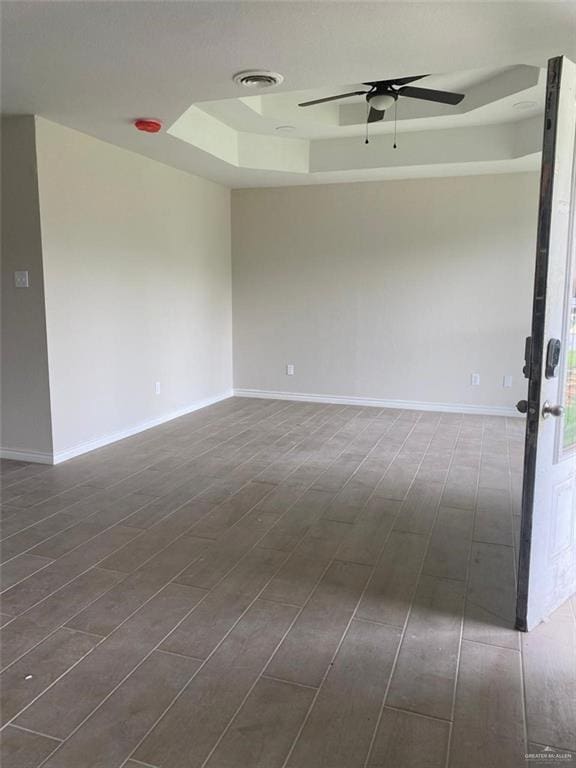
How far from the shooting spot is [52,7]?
223 cm

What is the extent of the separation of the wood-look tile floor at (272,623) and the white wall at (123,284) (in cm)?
80

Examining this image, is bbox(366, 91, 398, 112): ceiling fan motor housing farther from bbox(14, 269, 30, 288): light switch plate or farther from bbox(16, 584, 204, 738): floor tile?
bbox(16, 584, 204, 738): floor tile

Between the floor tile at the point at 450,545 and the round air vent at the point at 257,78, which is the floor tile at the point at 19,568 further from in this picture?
the round air vent at the point at 257,78

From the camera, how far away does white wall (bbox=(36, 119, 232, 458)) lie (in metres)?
3.96

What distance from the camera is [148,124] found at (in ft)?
12.3

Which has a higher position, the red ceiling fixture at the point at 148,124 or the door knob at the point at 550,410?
the red ceiling fixture at the point at 148,124

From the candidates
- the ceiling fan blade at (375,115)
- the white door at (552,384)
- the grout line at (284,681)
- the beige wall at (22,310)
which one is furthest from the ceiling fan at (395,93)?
the grout line at (284,681)

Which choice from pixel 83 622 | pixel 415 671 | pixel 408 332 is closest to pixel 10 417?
pixel 83 622

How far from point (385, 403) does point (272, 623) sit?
4193 mm

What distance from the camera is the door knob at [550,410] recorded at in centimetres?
193

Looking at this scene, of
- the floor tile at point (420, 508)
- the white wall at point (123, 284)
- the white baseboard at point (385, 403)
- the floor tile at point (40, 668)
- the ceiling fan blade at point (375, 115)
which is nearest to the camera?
the floor tile at point (40, 668)

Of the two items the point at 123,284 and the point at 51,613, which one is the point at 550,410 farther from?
the point at 123,284

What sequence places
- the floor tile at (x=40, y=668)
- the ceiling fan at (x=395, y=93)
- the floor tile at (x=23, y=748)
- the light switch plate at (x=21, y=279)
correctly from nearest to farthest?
the floor tile at (x=23, y=748) < the floor tile at (x=40, y=668) < the ceiling fan at (x=395, y=93) < the light switch plate at (x=21, y=279)

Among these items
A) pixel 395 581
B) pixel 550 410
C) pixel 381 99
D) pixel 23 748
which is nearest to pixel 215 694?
pixel 23 748
